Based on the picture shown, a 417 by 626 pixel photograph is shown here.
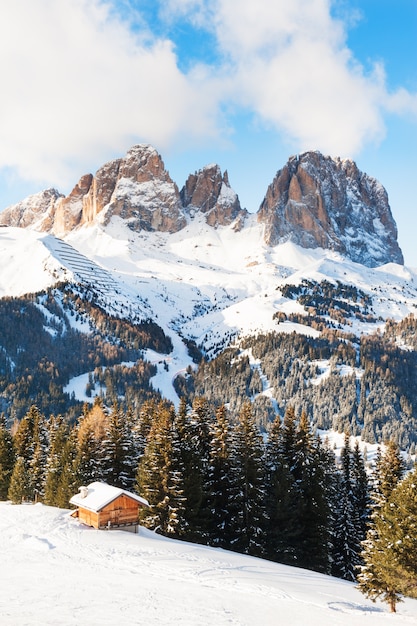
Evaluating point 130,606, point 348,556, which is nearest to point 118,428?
point 348,556

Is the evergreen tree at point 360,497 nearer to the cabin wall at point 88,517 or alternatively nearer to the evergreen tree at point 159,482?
the evergreen tree at point 159,482

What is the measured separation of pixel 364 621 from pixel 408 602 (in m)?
7.60

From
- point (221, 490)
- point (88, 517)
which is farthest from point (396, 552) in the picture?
point (88, 517)

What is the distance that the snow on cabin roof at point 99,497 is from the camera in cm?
4078

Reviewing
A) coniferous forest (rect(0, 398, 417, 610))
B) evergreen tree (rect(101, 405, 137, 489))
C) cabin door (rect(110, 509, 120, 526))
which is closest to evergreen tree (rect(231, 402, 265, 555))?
coniferous forest (rect(0, 398, 417, 610))

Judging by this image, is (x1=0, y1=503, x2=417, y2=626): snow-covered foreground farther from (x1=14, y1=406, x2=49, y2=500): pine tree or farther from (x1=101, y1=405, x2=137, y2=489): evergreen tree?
(x1=14, y1=406, x2=49, y2=500): pine tree

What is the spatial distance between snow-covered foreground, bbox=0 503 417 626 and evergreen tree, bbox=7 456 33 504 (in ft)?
61.0

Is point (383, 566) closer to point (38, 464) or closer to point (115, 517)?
point (115, 517)

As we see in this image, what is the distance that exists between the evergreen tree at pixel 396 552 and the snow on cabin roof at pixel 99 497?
2082cm

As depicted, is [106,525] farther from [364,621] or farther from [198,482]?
[364,621]

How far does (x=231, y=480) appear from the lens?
1848 inches

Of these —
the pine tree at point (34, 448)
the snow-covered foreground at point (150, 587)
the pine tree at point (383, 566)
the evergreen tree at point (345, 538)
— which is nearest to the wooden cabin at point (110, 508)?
the snow-covered foreground at point (150, 587)

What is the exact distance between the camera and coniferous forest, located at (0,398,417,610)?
44.1m

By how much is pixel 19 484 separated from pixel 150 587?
1445 inches
